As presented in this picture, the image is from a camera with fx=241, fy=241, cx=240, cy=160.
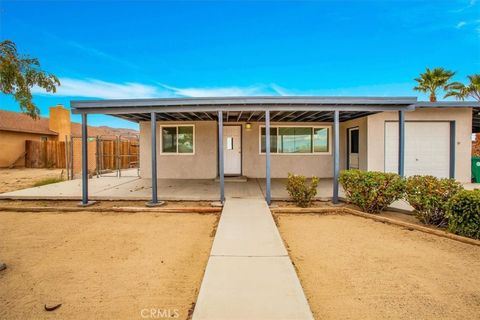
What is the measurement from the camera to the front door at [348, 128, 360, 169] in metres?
9.63

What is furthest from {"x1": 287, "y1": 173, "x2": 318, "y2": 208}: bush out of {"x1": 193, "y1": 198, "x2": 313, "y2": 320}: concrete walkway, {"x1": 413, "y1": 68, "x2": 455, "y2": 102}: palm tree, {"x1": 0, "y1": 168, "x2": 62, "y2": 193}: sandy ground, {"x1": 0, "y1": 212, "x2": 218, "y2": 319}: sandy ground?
{"x1": 413, "y1": 68, "x2": 455, "y2": 102}: palm tree

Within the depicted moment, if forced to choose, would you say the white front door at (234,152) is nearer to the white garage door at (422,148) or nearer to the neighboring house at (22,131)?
the white garage door at (422,148)

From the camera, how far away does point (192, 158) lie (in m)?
10.1

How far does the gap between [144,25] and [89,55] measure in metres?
7.20

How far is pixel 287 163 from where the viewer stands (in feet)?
33.7

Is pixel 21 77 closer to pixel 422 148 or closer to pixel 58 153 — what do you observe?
pixel 422 148

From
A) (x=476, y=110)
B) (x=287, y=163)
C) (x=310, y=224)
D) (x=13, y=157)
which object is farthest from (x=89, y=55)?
(x=476, y=110)

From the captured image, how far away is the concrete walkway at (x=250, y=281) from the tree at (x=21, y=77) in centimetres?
316

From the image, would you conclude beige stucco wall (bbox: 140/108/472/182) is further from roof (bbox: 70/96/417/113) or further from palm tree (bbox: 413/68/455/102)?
palm tree (bbox: 413/68/455/102)

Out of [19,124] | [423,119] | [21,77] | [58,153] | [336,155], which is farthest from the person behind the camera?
[19,124]

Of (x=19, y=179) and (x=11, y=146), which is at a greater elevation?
(x=11, y=146)

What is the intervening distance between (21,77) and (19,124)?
22293 millimetres

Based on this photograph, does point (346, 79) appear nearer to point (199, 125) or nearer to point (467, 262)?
point (199, 125)

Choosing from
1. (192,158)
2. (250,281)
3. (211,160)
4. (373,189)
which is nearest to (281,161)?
(211,160)
